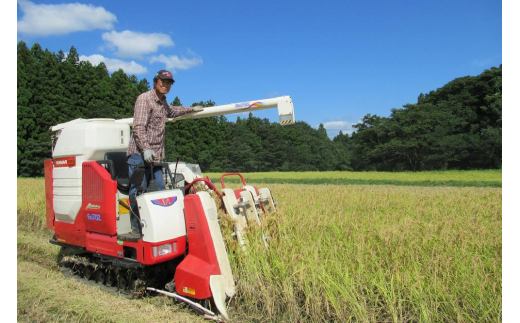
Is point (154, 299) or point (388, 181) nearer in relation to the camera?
point (154, 299)

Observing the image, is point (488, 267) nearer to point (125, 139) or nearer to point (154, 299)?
point (154, 299)

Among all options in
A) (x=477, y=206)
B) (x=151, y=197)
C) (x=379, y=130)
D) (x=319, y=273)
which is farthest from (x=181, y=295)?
(x=379, y=130)

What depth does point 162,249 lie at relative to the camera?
4113 mm

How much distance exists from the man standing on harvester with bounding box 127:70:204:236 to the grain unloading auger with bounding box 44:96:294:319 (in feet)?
0.57

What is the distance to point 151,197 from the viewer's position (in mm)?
4133

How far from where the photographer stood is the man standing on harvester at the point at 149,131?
4527 millimetres

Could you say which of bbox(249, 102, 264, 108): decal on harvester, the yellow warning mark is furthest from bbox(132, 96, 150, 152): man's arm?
bbox(249, 102, 264, 108): decal on harvester

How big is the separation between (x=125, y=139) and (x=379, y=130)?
5014 cm

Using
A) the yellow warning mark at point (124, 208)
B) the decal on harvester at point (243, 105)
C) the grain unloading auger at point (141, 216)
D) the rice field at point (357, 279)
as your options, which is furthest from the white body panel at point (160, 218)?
the decal on harvester at point (243, 105)

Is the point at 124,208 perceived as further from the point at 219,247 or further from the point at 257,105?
the point at 257,105

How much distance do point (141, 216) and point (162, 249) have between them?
0.45 m

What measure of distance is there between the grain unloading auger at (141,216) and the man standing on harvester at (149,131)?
0.17 metres

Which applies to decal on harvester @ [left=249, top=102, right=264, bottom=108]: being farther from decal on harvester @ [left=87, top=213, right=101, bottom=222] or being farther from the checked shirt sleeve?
decal on harvester @ [left=87, top=213, right=101, bottom=222]

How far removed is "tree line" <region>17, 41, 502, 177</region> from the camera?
40406mm
